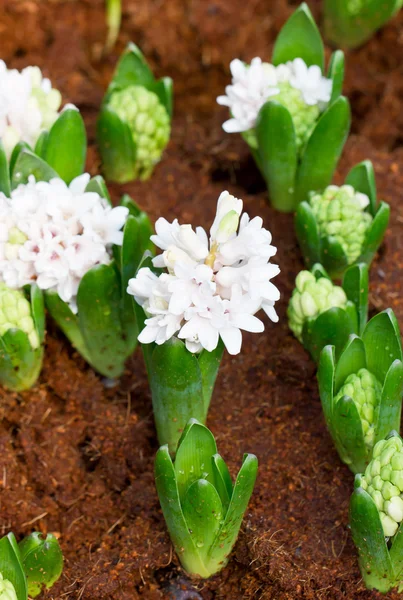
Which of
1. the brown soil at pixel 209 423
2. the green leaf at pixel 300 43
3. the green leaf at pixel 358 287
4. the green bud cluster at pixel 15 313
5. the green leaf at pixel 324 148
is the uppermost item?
the green leaf at pixel 300 43

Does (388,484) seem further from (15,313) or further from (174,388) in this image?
(15,313)

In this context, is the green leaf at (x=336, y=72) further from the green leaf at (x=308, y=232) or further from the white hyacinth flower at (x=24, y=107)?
the white hyacinth flower at (x=24, y=107)

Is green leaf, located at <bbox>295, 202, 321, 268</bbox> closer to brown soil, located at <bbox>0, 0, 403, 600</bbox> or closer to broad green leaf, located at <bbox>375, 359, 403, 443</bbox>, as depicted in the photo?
brown soil, located at <bbox>0, 0, 403, 600</bbox>

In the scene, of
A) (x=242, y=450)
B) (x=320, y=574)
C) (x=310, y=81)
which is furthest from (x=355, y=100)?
(x=320, y=574)

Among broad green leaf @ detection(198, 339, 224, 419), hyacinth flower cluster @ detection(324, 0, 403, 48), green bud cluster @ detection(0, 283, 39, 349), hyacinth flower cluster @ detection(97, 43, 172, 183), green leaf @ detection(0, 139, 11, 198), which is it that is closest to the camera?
broad green leaf @ detection(198, 339, 224, 419)

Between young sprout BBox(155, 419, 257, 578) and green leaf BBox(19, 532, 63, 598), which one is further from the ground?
young sprout BBox(155, 419, 257, 578)

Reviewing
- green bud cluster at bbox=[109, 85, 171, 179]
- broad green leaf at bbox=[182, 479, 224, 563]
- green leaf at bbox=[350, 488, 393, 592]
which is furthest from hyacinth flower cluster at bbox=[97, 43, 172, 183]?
green leaf at bbox=[350, 488, 393, 592]

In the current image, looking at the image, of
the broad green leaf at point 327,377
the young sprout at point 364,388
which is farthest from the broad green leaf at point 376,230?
the broad green leaf at point 327,377

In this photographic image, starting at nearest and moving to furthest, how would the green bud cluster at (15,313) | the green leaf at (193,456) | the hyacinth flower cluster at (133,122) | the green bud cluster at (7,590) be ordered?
the green bud cluster at (7,590), the green leaf at (193,456), the green bud cluster at (15,313), the hyacinth flower cluster at (133,122)
